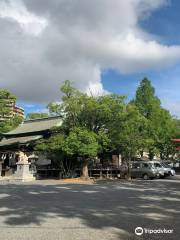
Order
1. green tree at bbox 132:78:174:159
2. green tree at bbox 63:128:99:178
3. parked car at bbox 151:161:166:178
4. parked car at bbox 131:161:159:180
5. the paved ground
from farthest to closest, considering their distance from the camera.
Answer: green tree at bbox 132:78:174:159 < parked car at bbox 151:161:166:178 < parked car at bbox 131:161:159:180 < green tree at bbox 63:128:99:178 < the paved ground

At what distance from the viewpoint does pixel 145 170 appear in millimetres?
34781

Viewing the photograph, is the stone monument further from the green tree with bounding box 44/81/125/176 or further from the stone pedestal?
the green tree with bounding box 44/81/125/176

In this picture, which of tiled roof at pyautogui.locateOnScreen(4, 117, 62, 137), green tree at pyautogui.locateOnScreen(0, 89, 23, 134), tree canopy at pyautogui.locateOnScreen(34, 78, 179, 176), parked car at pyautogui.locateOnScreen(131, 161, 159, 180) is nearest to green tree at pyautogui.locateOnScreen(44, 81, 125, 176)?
tree canopy at pyautogui.locateOnScreen(34, 78, 179, 176)

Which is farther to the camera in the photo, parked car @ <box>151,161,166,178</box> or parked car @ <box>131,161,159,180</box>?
parked car @ <box>151,161,166,178</box>

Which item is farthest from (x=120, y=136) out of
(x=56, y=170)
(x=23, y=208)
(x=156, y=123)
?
(x=23, y=208)

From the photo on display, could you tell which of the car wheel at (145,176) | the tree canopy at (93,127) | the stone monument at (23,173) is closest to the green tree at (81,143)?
the tree canopy at (93,127)

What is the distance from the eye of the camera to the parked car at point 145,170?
3453 cm

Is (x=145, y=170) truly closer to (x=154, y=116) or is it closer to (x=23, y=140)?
(x=23, y=140)

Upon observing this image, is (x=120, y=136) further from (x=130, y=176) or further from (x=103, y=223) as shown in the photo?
(x=103, y=223)

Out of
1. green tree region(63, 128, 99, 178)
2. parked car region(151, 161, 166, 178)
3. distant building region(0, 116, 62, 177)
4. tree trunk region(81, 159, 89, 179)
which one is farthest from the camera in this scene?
distant building region(0, 116, 62, 177)

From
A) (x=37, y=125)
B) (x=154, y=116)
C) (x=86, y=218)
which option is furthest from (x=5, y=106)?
(x=86, y=218)

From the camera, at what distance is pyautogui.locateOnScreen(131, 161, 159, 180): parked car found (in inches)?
1359

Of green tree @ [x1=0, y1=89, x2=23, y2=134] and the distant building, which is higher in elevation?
green tree @ [x1=0, y1=89, x2=23, y2=134]

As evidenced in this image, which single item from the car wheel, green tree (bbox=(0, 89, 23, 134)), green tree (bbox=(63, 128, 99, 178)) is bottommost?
the car wheel
